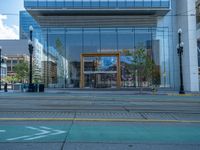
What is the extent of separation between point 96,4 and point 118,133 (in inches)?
1703

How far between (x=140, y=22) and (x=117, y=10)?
4931 mm

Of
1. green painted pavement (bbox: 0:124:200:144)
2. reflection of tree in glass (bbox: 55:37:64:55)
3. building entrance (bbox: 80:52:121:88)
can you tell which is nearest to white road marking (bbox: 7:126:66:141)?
green painted pavement (bbox: 0:124:200:144)

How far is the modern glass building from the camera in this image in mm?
48188

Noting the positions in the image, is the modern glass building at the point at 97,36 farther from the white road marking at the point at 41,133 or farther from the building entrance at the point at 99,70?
the white road marking at the point at 41,133

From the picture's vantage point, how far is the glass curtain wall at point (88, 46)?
49.1 m

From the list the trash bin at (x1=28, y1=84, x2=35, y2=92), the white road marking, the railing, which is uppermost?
the railing

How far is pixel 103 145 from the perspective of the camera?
291 inches

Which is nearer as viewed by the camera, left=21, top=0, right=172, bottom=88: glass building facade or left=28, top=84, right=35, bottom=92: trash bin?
left=28, top=84, right=35, bottom=92: trash bin

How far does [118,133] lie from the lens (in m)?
8.96

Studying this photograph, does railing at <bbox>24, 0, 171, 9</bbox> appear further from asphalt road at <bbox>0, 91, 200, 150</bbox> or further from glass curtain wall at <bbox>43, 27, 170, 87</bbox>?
asphalt road at <bbox>0, 91, 200, 150</bbox>

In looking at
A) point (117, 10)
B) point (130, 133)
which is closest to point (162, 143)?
point (130, 133)

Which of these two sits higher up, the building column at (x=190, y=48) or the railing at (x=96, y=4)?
the railing at (x=96, y=4)

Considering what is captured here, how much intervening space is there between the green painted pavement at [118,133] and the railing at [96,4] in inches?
1642

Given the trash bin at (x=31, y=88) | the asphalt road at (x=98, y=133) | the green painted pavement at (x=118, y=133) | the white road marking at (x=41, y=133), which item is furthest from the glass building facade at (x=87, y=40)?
the white road marking at (x=41, y=133)
